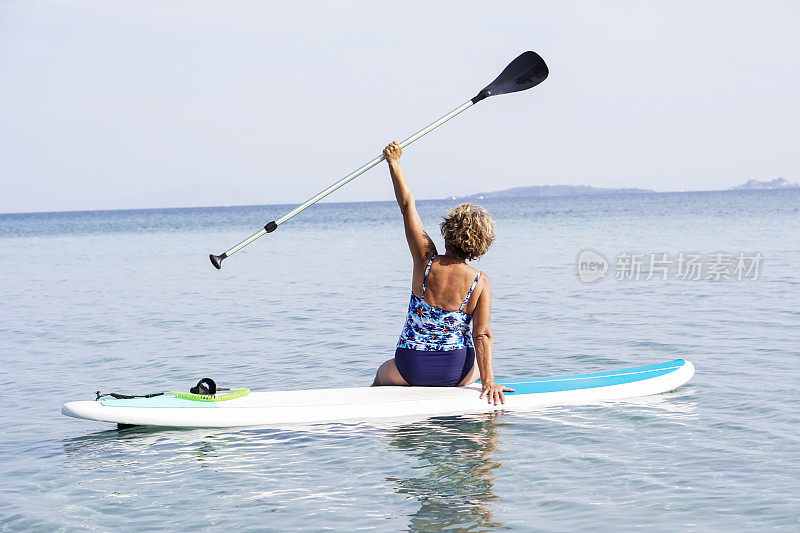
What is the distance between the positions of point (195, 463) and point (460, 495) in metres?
1.92

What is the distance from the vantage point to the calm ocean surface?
4.44 meters

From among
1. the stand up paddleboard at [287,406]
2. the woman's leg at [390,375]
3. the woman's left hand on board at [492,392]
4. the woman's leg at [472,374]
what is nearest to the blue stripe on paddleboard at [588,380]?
the stand up paddleboard at [287,406]

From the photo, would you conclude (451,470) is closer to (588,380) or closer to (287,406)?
(287,406)

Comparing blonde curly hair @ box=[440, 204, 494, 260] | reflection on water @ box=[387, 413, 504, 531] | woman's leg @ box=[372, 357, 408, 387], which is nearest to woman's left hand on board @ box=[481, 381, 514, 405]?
reflection on water @ box=[387, 413, 504, 531]

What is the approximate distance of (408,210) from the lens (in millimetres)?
5223

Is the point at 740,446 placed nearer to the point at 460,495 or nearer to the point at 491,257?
the point at 460,495

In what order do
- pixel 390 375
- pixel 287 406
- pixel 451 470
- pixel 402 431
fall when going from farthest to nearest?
1. pixel 390 375
2. pixel 287 406
3. pixel 402 431
4. pixel 451 470

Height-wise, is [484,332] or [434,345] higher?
[484,332]

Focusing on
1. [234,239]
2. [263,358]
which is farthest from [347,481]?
[234,239]

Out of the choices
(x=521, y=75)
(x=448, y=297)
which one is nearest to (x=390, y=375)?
(x=448, y=297)

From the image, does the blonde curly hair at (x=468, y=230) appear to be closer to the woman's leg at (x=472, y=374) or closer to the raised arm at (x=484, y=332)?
the raised arm at (x=484, y=332)

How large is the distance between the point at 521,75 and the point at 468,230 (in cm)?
229

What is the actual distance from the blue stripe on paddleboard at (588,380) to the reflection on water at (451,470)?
437 mm

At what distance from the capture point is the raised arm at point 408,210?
5.21 m
